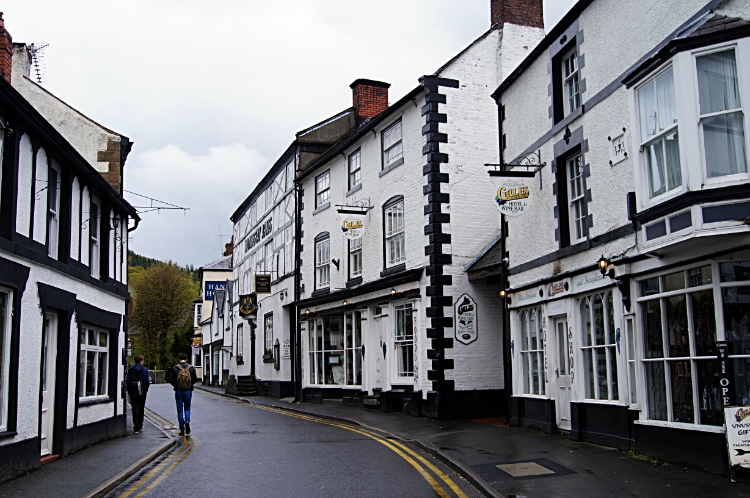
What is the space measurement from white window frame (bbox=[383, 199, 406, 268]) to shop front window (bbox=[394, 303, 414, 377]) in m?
1.56

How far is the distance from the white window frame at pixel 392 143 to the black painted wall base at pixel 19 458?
13.8 metres

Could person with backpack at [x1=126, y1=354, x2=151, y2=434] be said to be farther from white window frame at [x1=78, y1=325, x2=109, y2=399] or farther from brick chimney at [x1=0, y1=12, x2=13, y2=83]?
brick chimney at [x1=0, y1=12, x2=13, y2=83]

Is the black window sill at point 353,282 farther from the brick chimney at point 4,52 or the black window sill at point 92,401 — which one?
the brick chimney at point 4,52

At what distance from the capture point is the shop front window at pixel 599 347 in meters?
12.7

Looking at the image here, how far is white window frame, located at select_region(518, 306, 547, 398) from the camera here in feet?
51.2

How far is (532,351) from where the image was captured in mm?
16047

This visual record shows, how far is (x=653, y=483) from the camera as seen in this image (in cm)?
909

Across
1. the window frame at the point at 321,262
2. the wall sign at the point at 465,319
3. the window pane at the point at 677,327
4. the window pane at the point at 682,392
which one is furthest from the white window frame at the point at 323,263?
the window pane at the point at 682,392

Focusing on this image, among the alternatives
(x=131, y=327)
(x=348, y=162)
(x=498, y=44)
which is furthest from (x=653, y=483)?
(x=131, y=327)

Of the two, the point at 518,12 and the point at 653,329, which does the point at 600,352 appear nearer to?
the point at 653,329

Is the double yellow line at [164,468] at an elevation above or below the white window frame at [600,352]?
below

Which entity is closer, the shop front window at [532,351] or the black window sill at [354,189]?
the shop front window at [532,351]

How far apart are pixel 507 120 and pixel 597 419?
753cm

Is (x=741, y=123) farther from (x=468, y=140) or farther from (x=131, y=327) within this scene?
(x=131, y=327)
